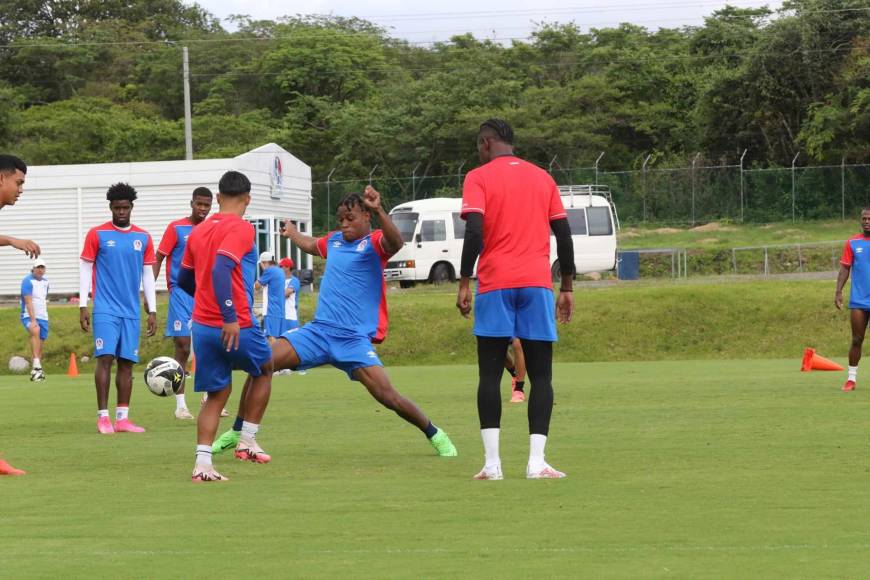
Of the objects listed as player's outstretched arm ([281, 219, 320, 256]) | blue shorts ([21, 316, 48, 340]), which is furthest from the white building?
player's outstretched arm ([281, 219, 320, 256])

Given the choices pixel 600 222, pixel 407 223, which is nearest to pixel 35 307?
pixel 407 223

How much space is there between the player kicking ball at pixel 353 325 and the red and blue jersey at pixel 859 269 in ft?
27.9

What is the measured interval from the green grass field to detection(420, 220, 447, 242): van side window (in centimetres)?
2709

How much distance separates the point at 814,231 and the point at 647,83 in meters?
16.4

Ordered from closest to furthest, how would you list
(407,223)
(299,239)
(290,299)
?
(299,239), (290,299), (407,223)

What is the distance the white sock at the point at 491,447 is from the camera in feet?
29.5

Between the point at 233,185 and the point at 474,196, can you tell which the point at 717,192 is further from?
the point at 474,196

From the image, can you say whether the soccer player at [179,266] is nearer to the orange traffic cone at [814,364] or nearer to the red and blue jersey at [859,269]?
the red and blue jersey at [859,269]

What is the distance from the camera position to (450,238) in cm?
4200

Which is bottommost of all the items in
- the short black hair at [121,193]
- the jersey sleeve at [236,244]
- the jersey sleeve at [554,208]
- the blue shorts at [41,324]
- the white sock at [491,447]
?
the blue shorts at [41,324]

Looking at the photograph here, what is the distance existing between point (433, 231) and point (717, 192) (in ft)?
43.1

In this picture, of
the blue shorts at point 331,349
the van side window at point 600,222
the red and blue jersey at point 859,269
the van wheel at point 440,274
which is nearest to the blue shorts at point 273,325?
the red and blue jersey at point 859,269

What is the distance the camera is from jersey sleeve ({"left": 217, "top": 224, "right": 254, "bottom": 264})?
927 centimetres

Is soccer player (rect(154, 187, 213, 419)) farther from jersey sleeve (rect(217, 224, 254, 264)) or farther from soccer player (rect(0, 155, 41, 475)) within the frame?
jersey sleeve (rect(217, 224, 254, 264))
